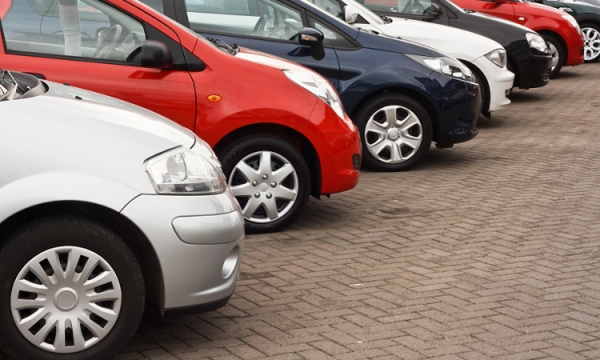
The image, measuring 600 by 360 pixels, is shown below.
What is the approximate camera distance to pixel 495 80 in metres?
11.3

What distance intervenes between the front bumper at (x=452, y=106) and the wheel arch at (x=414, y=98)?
2 cm

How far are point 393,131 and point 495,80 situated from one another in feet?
8.74

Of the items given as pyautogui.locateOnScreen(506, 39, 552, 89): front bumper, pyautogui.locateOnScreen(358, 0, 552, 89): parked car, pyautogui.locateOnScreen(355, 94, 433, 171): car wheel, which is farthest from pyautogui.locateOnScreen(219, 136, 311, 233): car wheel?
pyautogui.locateOnScreen(506, 39, 552, 89): front bumper

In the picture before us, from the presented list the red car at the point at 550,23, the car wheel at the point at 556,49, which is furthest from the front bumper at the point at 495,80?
the car wheel at the point at 556,49

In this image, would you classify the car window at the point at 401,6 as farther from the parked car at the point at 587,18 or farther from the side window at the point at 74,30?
the parked car at the point at 587,18

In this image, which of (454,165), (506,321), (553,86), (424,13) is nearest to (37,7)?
(506,321)

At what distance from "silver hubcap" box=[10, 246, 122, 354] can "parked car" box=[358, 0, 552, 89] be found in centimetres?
864

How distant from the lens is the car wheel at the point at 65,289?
4035 millimetres

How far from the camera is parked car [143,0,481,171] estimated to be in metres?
8.39

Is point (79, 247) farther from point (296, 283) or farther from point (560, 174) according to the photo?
point (560, 174)

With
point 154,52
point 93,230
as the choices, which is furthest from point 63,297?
point 154,52

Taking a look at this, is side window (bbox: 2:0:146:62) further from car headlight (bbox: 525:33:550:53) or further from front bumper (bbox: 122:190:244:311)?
car headlight (bbox: 525:33:550:53)

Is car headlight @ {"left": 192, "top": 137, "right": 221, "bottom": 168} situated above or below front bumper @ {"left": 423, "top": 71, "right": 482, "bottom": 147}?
above

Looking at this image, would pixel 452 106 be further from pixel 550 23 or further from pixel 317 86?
pixel 550 23
